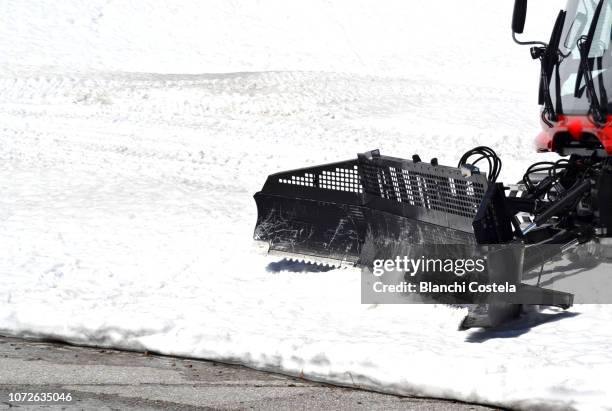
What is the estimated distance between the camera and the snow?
18.1 ft

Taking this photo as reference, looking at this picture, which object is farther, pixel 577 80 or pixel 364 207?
pixel 577 80

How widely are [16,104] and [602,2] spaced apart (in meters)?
10.3

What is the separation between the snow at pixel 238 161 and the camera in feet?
18.1

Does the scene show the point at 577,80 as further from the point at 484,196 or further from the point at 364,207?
the point at 364,207

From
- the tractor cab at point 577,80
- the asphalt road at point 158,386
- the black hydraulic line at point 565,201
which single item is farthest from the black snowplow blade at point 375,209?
the asphalt road at point 158,386

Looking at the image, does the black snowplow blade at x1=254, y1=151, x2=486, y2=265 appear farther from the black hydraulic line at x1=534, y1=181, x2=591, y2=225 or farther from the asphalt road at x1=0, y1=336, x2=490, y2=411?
the asphalt road at x1=0, y1=336, x2=490, y2=411

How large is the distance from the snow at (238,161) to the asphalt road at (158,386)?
13 centimetres

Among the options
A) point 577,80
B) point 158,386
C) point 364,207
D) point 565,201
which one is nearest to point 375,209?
point 364,207

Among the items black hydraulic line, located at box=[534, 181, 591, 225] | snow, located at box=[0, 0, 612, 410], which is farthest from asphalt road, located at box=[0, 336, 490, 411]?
black hydraulic line, located at box=[534, 181, 591, 225]

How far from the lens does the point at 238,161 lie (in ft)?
39.5

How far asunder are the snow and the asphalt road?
0.13m

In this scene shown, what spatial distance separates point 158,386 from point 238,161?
22.9ft

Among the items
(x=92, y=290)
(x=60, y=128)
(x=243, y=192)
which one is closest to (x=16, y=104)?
(x=60, y=128)

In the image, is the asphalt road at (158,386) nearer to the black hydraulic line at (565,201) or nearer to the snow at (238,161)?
the snow at (238,161)
